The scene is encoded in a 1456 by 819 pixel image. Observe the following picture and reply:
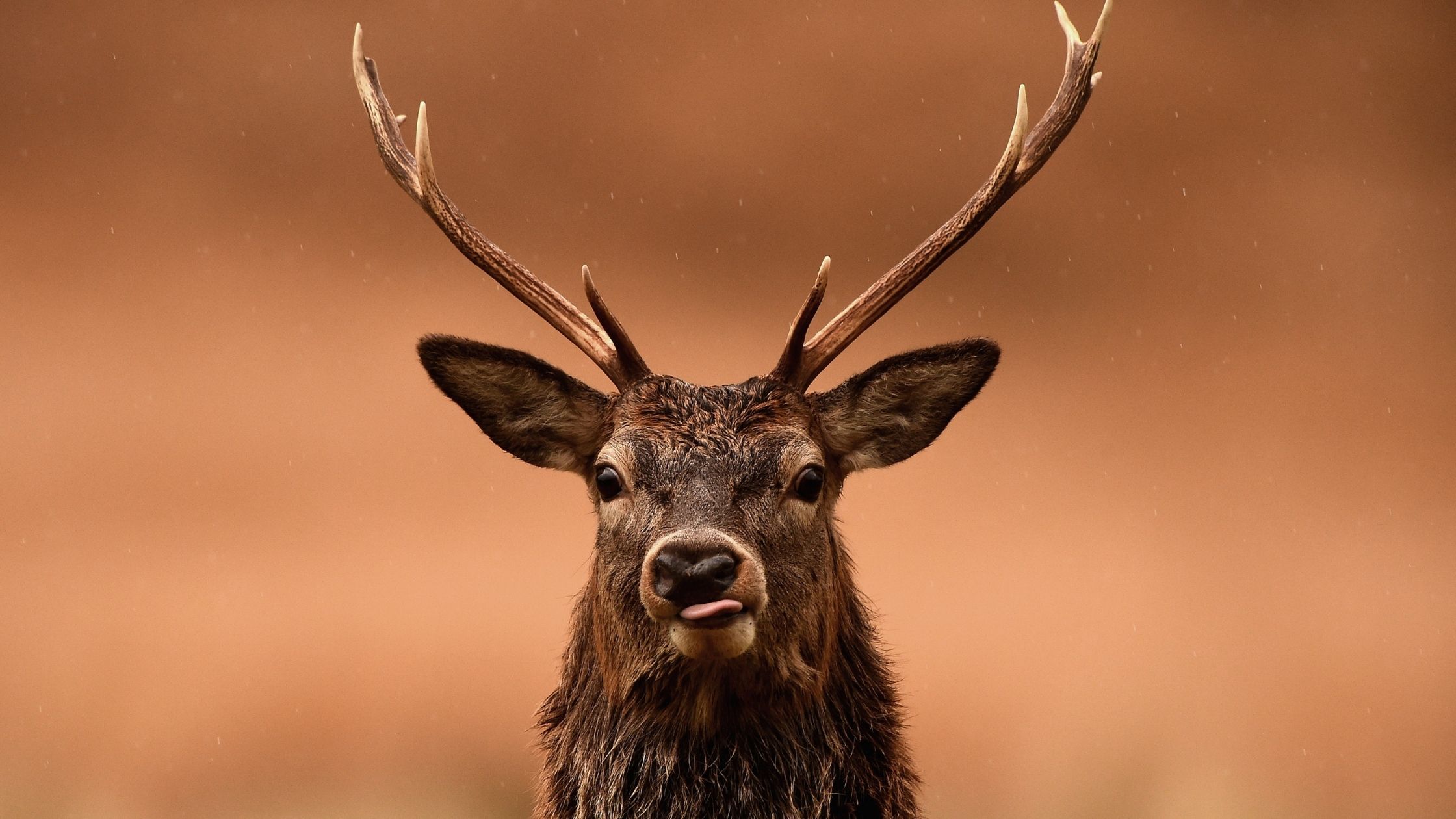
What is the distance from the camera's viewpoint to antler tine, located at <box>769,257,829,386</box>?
120 inches

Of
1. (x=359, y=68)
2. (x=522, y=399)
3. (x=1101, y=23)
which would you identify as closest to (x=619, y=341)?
(x=522, y=399)

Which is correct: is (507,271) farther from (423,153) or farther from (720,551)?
(720,551)

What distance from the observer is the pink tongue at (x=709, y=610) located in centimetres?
252

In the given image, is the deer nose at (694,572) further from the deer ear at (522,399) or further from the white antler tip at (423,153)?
the white antler tip at (423,153)

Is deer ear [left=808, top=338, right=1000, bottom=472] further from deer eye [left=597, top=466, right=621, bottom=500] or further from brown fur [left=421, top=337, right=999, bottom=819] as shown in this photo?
deer eye [left=597, top=466, right=621, bottom=500]

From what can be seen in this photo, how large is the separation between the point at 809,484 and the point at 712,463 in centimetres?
22

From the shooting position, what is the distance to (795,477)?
287 cm

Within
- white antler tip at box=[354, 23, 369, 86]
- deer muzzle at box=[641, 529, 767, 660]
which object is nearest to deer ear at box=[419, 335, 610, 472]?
deer muzzle at box=[641, 529, 767, 660]

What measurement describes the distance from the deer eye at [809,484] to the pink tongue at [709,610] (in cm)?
40

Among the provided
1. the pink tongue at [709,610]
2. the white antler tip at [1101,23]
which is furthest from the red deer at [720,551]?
the white antler tip at [1101,23]

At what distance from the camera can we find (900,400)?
318 cm

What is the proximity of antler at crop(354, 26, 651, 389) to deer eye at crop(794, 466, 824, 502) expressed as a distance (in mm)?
472

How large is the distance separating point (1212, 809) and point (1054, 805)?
62 centimetres

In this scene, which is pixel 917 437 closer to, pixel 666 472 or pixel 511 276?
pixel 666 472
